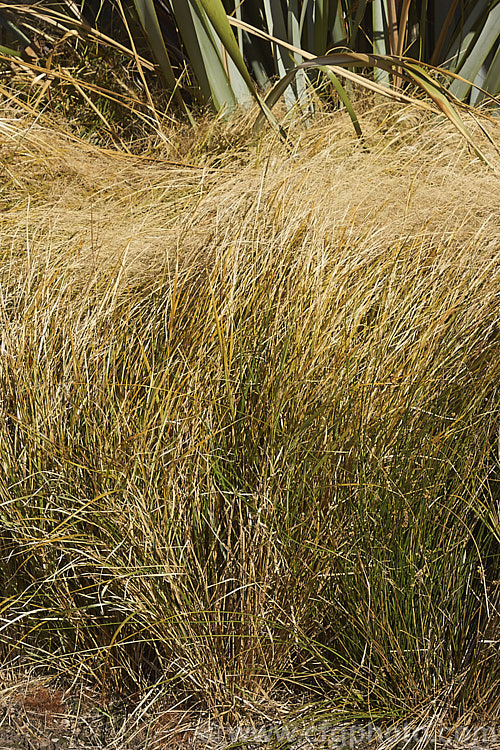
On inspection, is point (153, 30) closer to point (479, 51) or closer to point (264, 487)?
point (479, 51)

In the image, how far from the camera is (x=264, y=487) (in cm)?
121

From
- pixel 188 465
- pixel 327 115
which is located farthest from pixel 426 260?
pixel 327 115

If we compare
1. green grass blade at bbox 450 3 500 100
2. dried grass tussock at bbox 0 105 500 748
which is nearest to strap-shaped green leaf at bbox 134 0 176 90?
green grass blade at bbox 450 3 500 100

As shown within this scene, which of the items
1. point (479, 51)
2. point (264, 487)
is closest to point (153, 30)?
point (479, 51)

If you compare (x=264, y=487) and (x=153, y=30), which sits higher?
(x=153, y=30)

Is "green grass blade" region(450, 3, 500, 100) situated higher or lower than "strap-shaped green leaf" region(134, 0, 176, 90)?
lower

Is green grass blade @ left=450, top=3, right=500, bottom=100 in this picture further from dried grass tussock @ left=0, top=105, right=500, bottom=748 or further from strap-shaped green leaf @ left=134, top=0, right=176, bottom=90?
dried grass tussock @ left=0, top=105, right=500, bottom=748

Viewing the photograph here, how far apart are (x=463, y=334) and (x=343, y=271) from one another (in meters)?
0.26

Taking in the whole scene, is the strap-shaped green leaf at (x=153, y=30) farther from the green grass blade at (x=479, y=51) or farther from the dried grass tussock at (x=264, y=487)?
the dried grass tussock at (x=264, y=487)

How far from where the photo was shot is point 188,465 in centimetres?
127

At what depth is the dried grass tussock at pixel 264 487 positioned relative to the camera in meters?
1.20

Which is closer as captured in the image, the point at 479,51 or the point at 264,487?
the point at 264,487

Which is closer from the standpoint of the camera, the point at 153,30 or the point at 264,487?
the point at 264,487

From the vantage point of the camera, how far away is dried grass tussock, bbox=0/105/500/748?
1.20 metres
